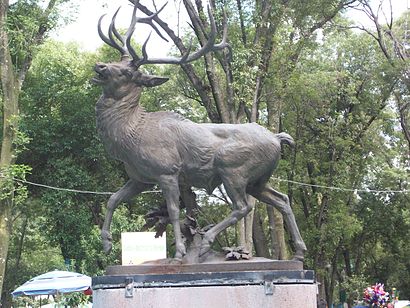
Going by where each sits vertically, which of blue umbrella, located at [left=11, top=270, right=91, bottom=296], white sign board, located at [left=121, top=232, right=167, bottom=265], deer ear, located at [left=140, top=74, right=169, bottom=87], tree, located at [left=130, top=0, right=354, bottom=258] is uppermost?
tree, located at [left=130, top=0, right=354, bottom=258]

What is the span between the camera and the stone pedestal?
246 inches

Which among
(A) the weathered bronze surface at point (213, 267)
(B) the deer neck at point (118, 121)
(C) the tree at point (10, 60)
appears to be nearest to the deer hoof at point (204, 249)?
(A) the weathered bronze surface at point (213, 267)

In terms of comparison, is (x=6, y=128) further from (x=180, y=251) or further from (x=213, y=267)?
(x=213, y=267)

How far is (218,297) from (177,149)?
160 cm

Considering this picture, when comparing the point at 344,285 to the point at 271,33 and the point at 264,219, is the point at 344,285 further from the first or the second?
the point at 271,33

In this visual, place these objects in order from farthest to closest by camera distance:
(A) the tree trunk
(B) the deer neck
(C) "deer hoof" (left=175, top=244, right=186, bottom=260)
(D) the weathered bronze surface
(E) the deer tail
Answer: (A) the tree trunk → (E) the deer tail → (B) the deer neck → (C) "deer hoof" (left=175, top=244, right=186, bottom=260) → (D) the weathered bronze surface

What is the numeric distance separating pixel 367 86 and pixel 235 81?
400 inches

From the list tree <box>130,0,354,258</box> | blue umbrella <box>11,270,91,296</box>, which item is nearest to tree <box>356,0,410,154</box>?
tree <box>130,0,354,258</box>

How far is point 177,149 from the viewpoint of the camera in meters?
7.02

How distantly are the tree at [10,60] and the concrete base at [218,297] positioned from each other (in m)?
11.0

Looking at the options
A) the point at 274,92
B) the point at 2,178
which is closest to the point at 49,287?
the point at 2,178

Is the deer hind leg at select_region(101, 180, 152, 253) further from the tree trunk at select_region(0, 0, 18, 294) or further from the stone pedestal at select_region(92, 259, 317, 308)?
the tree trunk at select_region(0, 0, 18, 294)

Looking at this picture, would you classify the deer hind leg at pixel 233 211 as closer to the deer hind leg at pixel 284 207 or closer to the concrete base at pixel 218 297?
the deer hind leg at pixel 284 207

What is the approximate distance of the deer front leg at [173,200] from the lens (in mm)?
6875
